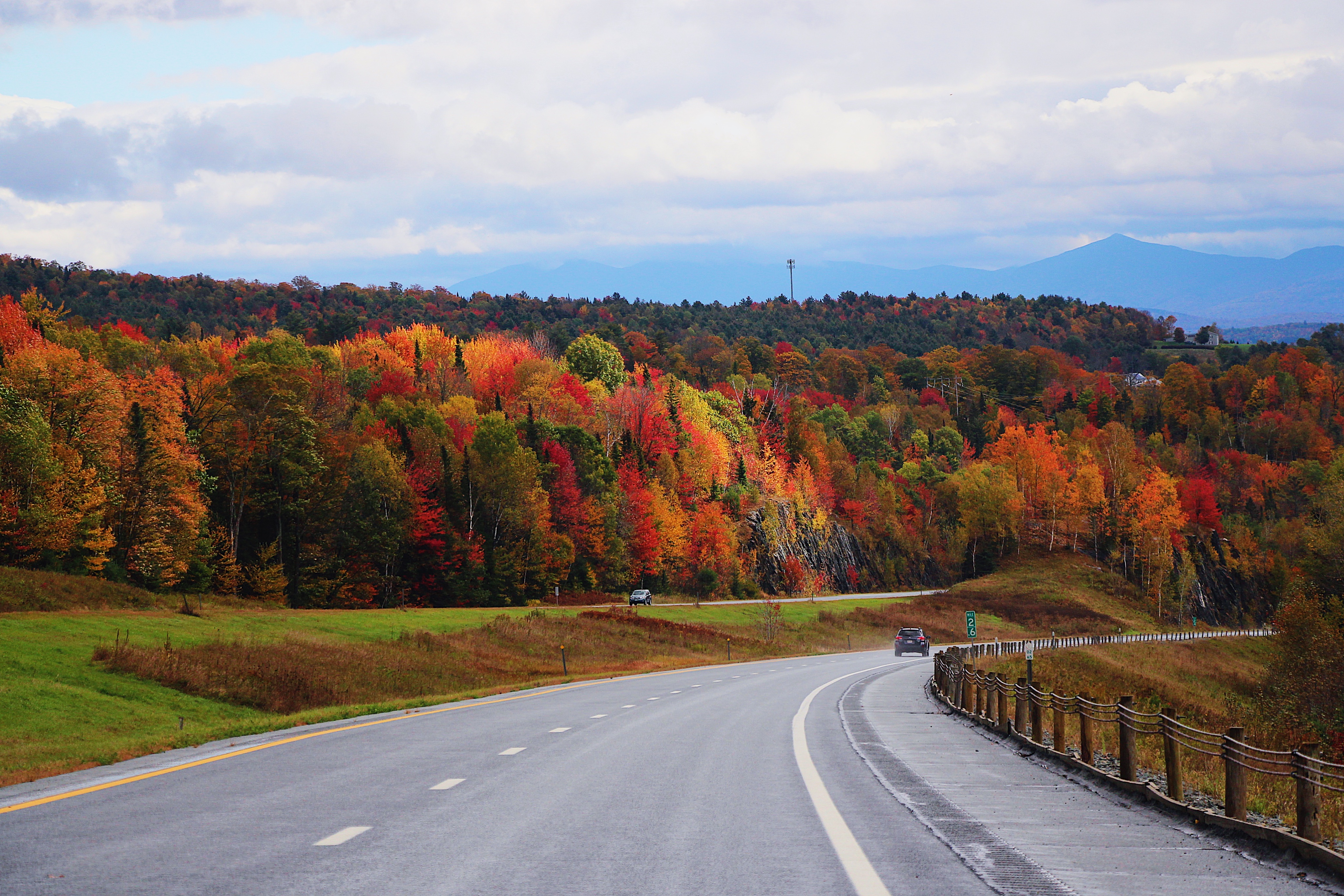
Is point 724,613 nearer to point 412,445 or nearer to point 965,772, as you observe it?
point 412,445

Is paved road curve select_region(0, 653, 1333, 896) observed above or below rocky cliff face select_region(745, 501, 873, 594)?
above

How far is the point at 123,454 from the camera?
62.6 m

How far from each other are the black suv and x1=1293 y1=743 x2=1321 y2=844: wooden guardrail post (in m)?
61.2

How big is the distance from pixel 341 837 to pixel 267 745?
872 cm

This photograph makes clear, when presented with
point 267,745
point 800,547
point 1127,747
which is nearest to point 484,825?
point 1127,747

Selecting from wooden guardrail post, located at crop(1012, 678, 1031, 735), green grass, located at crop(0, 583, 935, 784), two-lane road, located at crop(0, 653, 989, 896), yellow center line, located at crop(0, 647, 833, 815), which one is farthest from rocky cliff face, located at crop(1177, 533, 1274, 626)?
two-lane road, located at crop(0, 653, 989, 896)

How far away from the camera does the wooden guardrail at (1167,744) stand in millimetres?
9023

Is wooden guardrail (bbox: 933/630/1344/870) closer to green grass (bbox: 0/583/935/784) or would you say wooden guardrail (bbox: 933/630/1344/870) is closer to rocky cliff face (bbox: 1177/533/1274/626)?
green grass (bbox: 0/583/935/784)

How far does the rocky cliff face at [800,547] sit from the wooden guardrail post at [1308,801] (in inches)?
4230

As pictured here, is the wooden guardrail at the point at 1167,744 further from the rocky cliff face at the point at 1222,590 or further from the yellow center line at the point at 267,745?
the rocky cliff face at the point at 1222,590

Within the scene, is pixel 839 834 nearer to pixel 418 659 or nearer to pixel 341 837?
pixel 341 837

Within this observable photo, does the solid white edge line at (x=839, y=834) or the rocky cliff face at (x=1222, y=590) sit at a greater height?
the solid white edge line at (x=839, y=834)

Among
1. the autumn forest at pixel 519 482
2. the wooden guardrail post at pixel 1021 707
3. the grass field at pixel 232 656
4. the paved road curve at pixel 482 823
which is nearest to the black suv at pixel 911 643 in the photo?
the grass field at pixel 232 656

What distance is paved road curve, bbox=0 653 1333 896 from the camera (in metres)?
7.26
